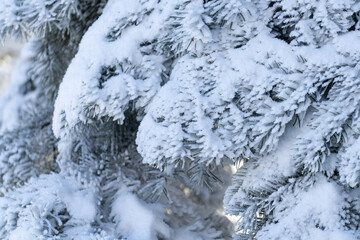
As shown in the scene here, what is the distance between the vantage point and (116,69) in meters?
0.83

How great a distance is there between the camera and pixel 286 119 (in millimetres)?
725

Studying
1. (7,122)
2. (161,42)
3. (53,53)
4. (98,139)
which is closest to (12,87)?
(7,122)

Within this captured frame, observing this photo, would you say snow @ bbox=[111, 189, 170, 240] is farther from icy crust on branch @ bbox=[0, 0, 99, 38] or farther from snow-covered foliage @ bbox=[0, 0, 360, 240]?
icy crust on branch @ bbox=[0, 0, 99, 38]

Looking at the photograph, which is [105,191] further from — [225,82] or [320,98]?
[320,98]

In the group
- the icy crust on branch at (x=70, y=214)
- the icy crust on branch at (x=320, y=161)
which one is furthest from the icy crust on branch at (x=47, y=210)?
the icy crust on branch at (x=320, y=161)

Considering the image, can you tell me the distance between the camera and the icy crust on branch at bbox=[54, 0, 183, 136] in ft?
2.63

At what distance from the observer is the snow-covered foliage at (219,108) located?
2.34 feet

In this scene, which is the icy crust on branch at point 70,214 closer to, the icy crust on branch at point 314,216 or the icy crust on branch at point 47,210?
the icy crust on branch at point 47,210

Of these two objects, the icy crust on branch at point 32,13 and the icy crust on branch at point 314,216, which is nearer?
the icy crust on branch at point 314,216

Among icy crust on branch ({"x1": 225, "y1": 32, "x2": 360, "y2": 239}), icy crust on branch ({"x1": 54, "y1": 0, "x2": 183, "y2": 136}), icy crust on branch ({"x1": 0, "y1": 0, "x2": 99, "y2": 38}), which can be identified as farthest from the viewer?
icy crust on branch ({"x1": 0, "y1": 0, "x2": 99, "y2": 38})

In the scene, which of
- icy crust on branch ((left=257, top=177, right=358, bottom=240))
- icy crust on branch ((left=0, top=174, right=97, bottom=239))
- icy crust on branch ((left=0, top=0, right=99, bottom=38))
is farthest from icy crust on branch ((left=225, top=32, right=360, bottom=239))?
icy crust on branch ((left=0, top=0, right=99, bottom=38))

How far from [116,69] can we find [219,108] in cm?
23

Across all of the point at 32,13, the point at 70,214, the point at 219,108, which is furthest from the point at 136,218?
the point at 32,13

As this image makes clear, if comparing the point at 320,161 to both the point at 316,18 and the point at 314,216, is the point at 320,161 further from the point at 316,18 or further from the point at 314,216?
the point at 316,18
